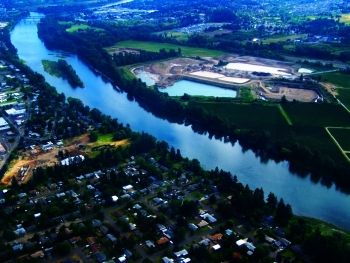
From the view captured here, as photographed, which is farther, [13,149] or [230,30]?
[230,30]

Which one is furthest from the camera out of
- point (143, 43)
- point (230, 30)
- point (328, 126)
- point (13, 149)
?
point (230, 30)

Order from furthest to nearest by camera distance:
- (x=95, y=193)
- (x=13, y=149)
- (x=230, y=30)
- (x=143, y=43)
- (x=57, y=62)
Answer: (x=230, y=30)
(x=143, y=43)
(x=57, y=62)
(x=13, y=149)
(x=95, y=193)

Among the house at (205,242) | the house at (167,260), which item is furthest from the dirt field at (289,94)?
the house at (167,260)

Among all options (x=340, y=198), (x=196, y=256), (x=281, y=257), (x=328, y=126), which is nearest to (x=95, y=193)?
(x=196, y=256)

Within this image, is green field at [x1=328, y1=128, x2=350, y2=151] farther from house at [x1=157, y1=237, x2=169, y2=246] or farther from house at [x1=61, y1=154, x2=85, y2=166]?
house at [x1=61, y1=154, x2=85, y2=166]

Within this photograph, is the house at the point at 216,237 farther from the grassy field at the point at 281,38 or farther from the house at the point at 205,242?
the grassy field at the point at 281,38

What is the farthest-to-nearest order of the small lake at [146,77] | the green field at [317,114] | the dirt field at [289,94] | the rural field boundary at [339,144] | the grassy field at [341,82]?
1. the small lake at [146,77]
2. the dirt field at [289,94]
3. the grassy field at [341,82]
4. the green field at [317,114]
5. the rural field boundary at [339,144]

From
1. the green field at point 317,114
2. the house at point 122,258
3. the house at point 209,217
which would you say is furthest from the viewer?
the green field at point 317,114

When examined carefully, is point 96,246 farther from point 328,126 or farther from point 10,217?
point 328,126
